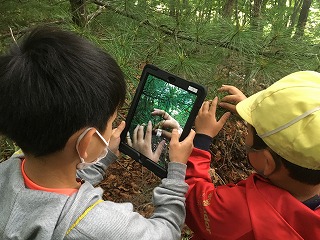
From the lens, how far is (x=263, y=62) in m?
1.53

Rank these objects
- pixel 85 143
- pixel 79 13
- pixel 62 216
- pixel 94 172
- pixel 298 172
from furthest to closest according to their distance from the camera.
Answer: pixel 79 13, pixel 94 172, pixel 298 172, pixel 85 143, pixel 62 216

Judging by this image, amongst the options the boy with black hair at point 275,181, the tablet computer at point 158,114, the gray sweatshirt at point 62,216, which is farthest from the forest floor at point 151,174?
the gray sweatshirt at point 62,216

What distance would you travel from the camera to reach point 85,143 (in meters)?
0.84

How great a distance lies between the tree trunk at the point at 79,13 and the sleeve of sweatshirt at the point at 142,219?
3.21ft

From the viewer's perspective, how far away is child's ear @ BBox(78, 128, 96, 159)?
826mm

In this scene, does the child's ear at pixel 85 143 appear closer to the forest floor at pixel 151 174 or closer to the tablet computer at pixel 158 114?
the tablet computer at pixel 158 114

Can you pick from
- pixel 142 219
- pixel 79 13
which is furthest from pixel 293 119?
pixel 79 13

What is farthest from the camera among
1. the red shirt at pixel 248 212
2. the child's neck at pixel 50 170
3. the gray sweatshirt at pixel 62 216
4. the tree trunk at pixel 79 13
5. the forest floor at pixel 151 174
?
the forest floor at pixel 151 174

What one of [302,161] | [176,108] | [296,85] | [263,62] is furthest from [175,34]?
[302,161]

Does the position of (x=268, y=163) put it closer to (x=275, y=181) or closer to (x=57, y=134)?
(x=275, y=181)

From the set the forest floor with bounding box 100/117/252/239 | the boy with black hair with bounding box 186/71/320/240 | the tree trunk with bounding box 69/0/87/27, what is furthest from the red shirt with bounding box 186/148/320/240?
the forest floor with bounding box 100/117/252/239

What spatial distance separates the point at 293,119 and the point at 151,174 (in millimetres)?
1985

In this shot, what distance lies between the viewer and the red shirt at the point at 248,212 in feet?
3.08

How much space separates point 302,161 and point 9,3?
68.2 inches
